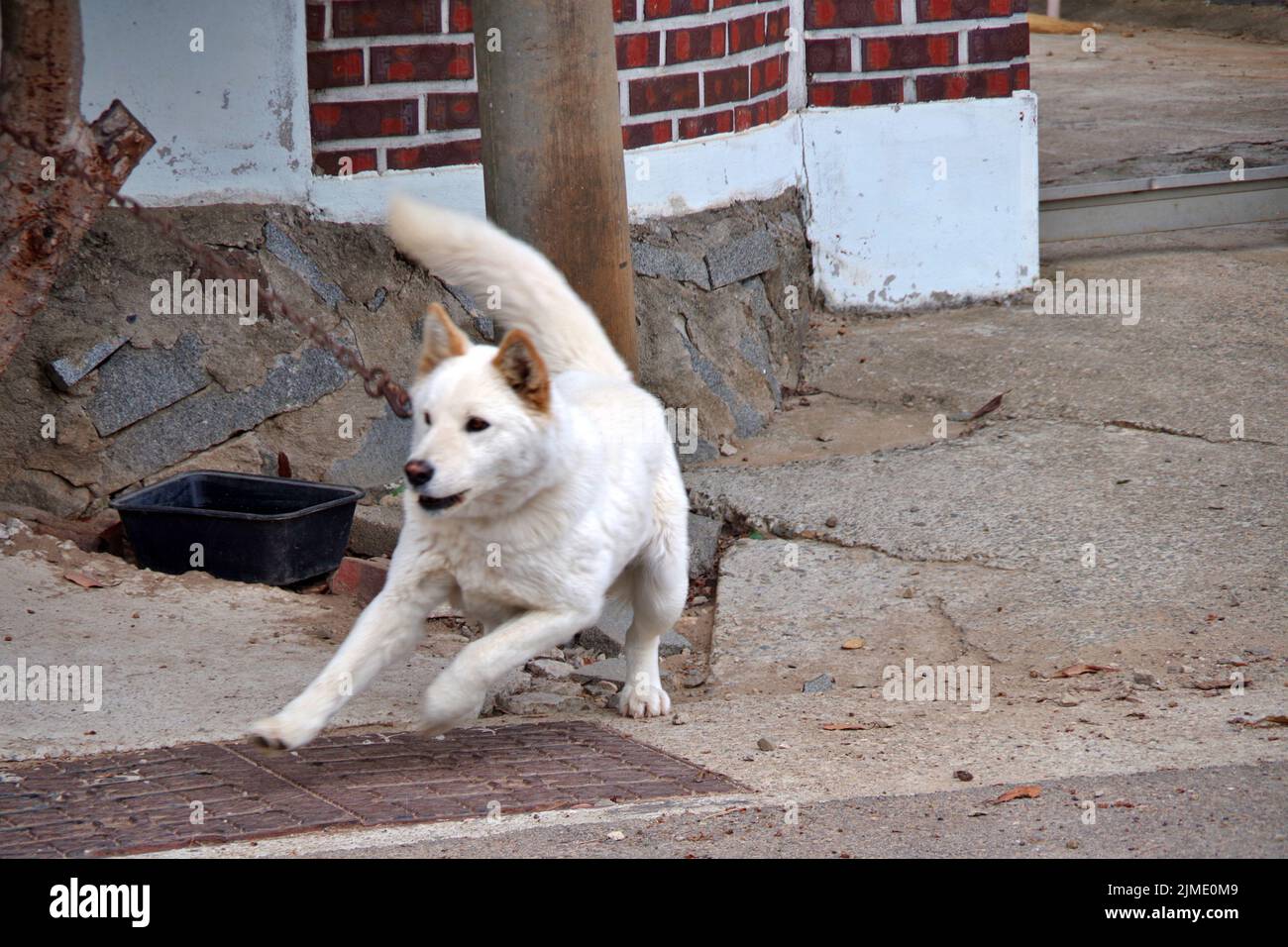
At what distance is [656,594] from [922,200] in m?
3.75

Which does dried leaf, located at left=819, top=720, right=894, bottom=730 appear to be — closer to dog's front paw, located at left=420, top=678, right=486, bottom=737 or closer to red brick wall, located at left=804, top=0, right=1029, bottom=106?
dog's front paw, located at left=420, top=678, right=486, bottom=737

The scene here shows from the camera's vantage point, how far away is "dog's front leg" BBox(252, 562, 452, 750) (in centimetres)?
355

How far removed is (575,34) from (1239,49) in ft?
37.1

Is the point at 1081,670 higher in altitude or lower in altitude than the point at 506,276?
lower

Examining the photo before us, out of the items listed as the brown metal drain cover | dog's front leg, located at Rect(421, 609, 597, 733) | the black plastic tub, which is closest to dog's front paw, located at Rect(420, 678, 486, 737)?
dog's front leg, located at Rect(421, 609, 597, 733)

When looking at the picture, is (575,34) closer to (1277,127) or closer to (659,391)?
(659,391)

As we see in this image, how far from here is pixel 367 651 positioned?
374cm

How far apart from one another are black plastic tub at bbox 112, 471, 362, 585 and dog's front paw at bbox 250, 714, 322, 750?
178cm

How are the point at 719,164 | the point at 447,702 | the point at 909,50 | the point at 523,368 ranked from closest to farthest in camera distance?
the point at 523,368 → the point at 447,702 → the point at 719,164 → the point at 909,50

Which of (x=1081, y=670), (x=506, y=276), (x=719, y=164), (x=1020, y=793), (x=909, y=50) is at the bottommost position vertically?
(x=1081, y=670)

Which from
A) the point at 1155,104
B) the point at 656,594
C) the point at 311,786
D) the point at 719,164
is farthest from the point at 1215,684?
the point at 1155,104

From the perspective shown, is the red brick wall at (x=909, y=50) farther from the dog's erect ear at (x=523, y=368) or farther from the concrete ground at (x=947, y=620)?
the dog's erect ear at (x=523, y=368)

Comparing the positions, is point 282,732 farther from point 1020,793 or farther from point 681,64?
point 681,64

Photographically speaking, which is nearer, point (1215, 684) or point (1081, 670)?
point (1215, 684)
